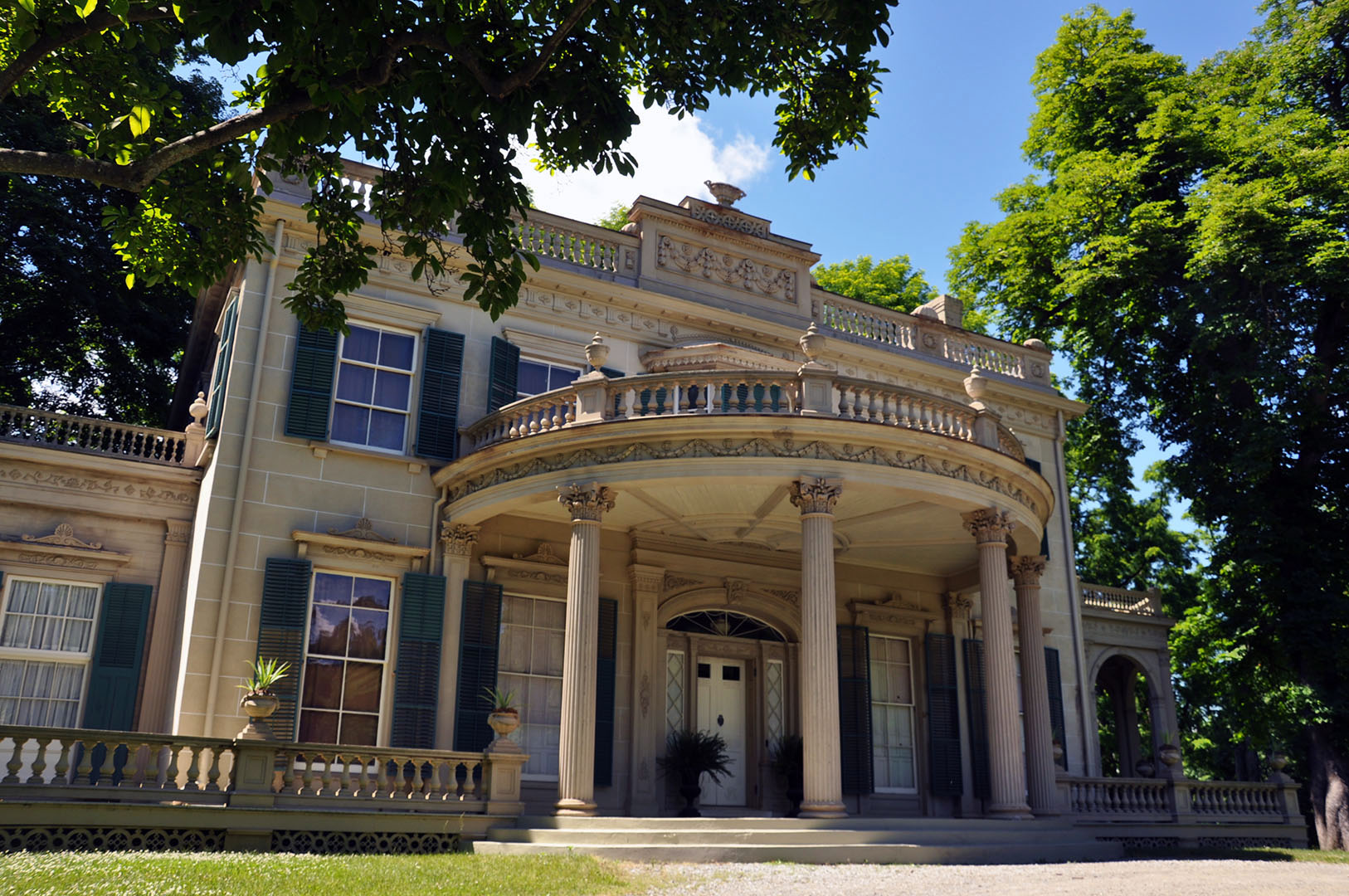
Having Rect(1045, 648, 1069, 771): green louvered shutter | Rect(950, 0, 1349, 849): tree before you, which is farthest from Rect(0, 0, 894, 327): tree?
Rect(950, 0, 1349, 849): tree

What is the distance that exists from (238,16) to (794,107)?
204 inches

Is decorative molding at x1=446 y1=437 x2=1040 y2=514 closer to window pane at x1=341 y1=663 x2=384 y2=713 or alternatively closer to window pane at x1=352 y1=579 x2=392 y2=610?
window pane at x1=352 y1=579 x2=392 y2=610

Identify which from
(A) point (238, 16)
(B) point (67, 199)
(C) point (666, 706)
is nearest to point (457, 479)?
(C) point (666, 706)

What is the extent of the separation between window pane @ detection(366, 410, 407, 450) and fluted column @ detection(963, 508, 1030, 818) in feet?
28.4

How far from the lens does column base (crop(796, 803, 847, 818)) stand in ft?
41.5

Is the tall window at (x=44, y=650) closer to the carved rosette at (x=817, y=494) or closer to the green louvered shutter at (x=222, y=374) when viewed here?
the green louvered shutter at (x=222, y=374)

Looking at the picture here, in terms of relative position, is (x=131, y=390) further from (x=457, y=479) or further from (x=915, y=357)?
(x=915, y=357)

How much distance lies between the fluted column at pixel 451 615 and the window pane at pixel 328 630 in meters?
1.38

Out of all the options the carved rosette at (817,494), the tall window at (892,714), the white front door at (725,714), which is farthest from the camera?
the tall window at (892,714)

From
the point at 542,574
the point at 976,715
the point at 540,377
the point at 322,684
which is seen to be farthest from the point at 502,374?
the point at 976,715

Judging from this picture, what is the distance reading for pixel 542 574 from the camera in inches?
666

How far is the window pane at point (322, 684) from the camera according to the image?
15.0 meters

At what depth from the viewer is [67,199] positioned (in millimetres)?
24719

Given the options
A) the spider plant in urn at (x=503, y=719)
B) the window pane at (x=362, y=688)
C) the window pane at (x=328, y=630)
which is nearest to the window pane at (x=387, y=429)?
the window pane at (x=328, y=630)
